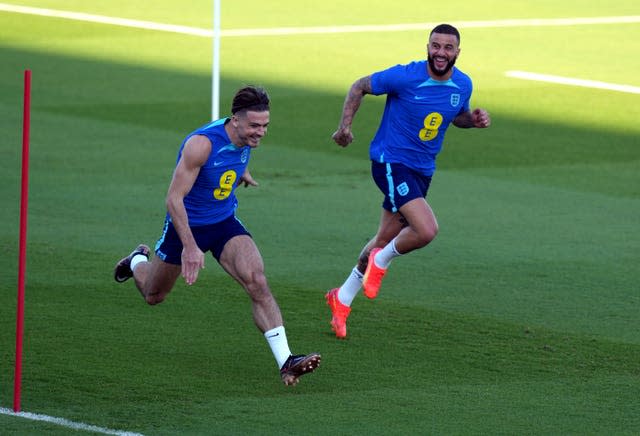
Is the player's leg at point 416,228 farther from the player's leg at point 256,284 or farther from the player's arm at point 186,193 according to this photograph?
the player's arm at point 186,193

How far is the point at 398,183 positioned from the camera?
40.3ft

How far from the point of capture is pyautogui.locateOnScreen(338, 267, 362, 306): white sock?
39.5 feet

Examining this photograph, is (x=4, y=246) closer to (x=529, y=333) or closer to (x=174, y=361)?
(x=174, y=361)

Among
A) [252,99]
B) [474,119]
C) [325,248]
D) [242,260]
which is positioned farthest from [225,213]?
[325,248]

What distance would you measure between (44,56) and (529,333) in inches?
651

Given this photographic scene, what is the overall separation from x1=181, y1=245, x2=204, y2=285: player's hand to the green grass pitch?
32.2 inches

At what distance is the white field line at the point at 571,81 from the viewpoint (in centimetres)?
2502

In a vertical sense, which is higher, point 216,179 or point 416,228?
point 216,179

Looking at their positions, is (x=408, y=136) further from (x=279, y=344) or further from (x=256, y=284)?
(x=279, y=344)

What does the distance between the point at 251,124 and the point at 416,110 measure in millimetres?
2476

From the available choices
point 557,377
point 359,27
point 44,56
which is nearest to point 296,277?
point 557,377

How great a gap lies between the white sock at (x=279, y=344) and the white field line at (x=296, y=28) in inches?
756

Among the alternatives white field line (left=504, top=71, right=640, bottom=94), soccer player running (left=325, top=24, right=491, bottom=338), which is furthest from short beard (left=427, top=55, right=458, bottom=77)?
white field line (left=504, top=71, right=640, bottom=94)

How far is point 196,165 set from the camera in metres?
10.3
